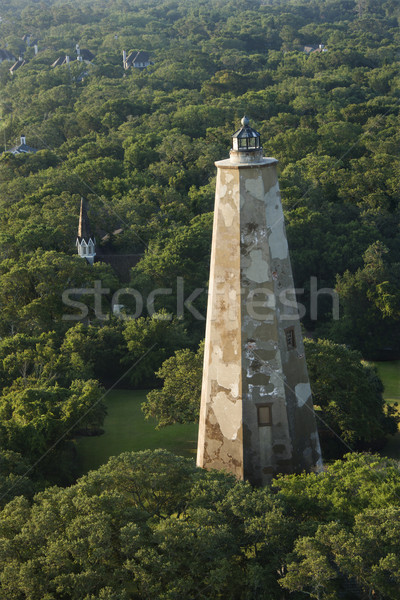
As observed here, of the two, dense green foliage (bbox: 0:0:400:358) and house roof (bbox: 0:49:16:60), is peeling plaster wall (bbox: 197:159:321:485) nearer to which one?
dense green foliage (bbox: 0:0:400:358)

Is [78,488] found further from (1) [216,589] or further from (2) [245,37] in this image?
(2) [245,37]

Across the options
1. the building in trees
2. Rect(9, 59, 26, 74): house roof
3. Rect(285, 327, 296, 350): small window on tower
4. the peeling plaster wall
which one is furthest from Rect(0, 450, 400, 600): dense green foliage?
Rect(9, 59, 26, 74): house roof

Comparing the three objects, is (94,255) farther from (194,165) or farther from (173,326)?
(194,165)

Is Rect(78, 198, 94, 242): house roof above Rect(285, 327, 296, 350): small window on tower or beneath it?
above

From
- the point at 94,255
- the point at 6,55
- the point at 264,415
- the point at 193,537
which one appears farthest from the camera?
the point at 6,55

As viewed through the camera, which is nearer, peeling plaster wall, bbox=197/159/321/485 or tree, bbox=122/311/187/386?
peeling plaster wall, bbox=197/159/321/485

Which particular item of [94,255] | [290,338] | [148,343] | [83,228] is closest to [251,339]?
[290,338]
